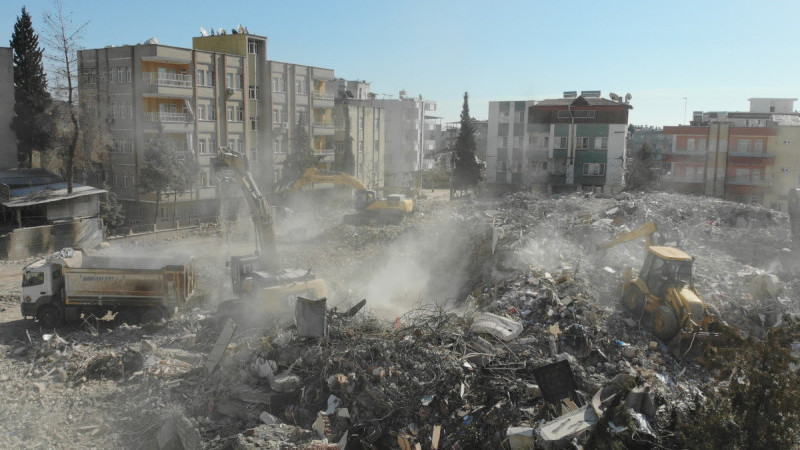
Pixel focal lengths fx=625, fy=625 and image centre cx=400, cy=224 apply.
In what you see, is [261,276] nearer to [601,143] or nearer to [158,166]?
[158,166]

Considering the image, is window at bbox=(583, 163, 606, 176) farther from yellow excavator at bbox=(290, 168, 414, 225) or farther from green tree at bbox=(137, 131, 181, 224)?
green tree at bbox=(137, 131, 181, 224)

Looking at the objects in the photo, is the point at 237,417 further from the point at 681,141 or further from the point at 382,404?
the point at 681,141

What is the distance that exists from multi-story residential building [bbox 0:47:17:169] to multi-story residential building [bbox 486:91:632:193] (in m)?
32.1

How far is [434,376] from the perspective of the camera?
9609 millimetres

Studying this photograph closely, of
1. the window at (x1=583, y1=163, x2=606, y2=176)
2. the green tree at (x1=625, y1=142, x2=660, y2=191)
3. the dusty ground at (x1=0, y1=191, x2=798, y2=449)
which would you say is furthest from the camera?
the window at (x1=583, y1=163, x2=606, y2=176)

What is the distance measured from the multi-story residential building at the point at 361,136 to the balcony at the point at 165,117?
15696mm

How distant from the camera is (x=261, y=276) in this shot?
1449cm

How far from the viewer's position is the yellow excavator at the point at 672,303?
11.3m

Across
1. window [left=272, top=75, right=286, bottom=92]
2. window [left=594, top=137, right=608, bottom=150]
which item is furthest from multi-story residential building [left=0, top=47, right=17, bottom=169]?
window [left=594, top=137, right=608, bottom=150]

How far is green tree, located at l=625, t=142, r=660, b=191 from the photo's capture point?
44.4m

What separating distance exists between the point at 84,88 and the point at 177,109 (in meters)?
4.39

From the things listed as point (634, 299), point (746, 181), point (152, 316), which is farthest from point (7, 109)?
point (746, 181)

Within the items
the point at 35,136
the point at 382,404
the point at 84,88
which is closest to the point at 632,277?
the point at 382,404

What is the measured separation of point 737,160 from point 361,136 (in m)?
26.5
